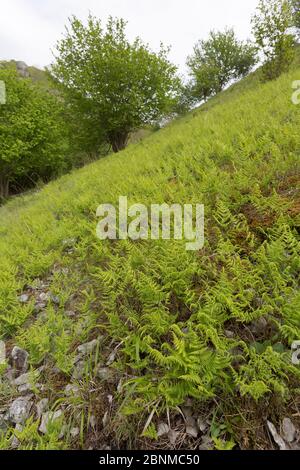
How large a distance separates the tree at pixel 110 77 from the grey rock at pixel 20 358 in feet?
57.2

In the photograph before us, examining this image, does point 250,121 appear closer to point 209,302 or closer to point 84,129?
point 209,302

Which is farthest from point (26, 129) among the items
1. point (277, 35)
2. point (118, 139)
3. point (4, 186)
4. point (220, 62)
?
point (220, 62)

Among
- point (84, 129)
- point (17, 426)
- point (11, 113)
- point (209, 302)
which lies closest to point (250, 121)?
point (209, 302)

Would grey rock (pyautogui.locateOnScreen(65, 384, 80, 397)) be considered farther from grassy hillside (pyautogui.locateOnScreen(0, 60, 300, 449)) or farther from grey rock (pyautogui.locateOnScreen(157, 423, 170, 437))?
grey rock (pyautogui.locateOnScreen(157, 423, 170, 437))

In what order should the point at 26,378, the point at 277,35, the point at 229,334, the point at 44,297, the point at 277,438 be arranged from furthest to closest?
the point at 277,35 → the point at 44,297 → the point at 26,378 → the point at 229,334 → the point at 277,438

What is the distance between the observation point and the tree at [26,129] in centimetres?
1741

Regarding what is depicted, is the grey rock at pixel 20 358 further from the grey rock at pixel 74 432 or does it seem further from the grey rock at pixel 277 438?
the grey rock at pixel 277 438

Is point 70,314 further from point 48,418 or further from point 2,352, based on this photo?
point 48,418

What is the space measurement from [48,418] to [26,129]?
66.1 ft

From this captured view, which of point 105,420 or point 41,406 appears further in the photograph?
point 41,406

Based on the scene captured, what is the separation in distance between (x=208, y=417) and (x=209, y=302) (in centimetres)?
90

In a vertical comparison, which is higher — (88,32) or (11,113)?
(88,32)

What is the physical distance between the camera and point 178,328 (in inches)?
81.7

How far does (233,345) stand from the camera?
80.0 inches
